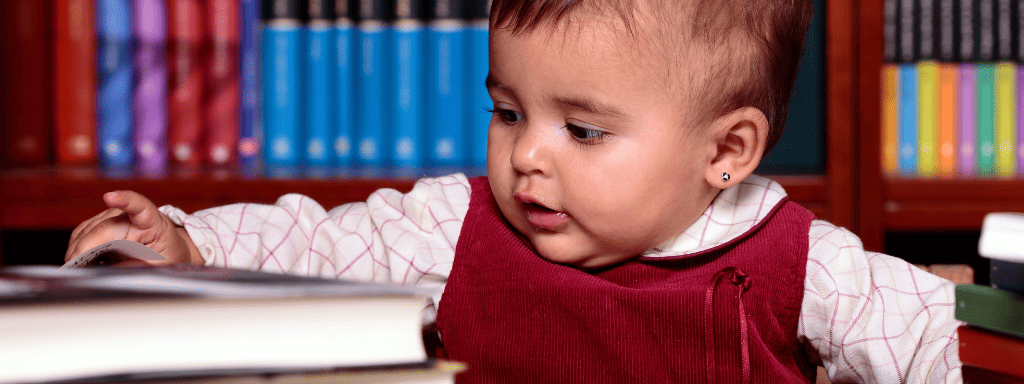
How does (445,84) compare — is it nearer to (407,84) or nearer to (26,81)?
(407,84)

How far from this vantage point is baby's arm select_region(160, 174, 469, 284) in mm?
740

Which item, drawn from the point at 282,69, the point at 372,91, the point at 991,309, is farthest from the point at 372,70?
the point at 991,309

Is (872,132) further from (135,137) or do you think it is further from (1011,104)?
(135,137)

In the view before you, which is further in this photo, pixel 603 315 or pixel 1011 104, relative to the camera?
pixel 1011 104

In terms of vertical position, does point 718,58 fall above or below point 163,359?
above

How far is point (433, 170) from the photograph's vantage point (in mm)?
1315

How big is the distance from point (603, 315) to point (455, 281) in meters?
0.13

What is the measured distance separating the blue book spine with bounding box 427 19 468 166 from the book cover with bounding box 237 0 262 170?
287 mm

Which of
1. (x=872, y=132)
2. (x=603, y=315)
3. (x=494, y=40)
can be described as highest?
(x=494, y=40)

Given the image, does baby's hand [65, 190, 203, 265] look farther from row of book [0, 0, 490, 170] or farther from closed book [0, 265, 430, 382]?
row of book [0, 0, 490, 170]

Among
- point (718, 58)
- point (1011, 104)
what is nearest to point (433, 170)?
point (718, 58)

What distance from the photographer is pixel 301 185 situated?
120 cm

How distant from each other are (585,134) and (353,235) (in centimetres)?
26


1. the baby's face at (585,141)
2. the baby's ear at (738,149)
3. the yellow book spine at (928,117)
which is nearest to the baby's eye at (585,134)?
the baby's face at (585,141)
